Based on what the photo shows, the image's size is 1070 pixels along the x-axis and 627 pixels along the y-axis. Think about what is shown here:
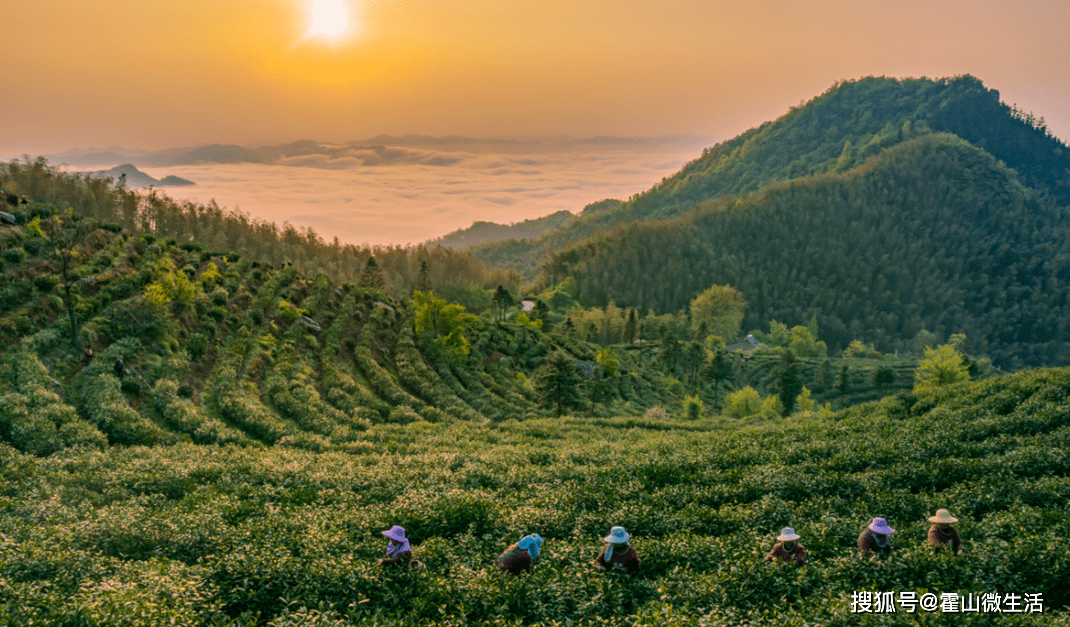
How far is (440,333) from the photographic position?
209ft

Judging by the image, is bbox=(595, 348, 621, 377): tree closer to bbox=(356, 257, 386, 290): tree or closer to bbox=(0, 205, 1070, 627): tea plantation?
bbox=(0, 205, 1070, 627): tea plantation

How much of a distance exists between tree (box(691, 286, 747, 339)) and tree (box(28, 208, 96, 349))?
15141cm

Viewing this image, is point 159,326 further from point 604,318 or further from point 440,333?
point 604,318

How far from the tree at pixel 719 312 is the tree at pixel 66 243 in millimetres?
151406

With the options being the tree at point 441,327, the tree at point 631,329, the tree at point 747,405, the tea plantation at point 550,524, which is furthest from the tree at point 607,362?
the tree at point 631,329

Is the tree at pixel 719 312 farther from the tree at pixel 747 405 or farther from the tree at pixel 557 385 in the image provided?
the tree at pixel 557 385

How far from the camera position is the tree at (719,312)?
6870 inches

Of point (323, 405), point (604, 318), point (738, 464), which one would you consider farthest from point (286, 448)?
point (604, 318)

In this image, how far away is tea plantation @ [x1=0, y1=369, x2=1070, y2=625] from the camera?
12.9m

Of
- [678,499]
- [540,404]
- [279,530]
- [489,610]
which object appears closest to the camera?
[489,610]

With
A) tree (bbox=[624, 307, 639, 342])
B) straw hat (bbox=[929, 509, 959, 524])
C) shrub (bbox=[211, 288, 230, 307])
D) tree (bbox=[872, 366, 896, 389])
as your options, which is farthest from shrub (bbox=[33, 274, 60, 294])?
tree (bbox=[872, 366, 896, 389])

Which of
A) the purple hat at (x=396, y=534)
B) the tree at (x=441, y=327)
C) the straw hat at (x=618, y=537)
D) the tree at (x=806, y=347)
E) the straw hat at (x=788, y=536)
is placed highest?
the straw hat at (x=788, y=536)

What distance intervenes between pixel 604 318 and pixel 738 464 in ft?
441

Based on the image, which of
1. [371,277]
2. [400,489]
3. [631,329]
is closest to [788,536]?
[400,489]
